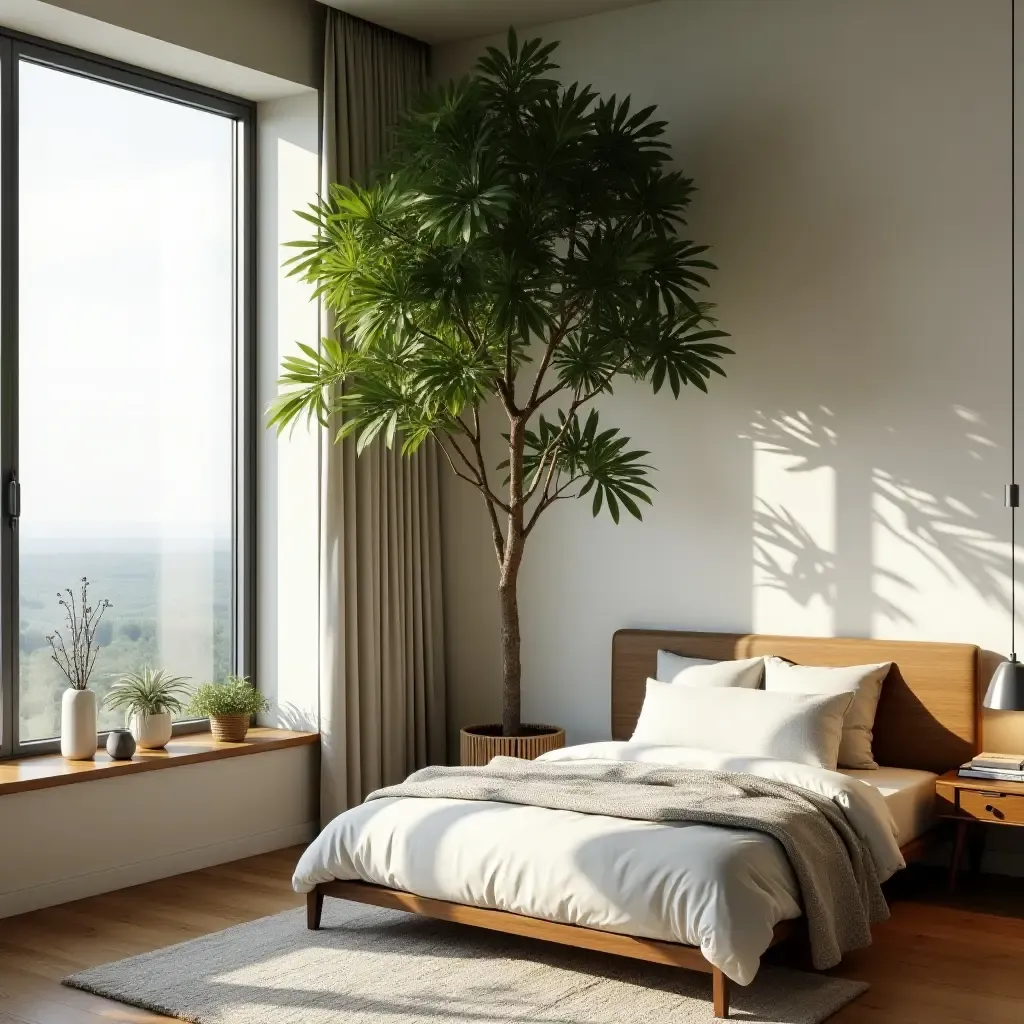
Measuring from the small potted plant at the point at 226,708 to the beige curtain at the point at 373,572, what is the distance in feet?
1.07

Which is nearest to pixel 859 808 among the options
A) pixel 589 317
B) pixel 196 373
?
pixel 589 317

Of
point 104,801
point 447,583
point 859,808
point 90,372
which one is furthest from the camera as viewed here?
point 447,583

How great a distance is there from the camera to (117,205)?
17.5 ft

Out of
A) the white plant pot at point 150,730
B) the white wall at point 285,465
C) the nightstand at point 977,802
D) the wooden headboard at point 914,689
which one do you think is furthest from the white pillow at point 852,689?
the white plant pot at point 150,730

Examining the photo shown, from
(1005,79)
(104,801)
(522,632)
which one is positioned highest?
(1005,79)

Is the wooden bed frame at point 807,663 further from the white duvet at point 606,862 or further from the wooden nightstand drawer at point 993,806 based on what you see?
the wooden nightstand drawer at point 993,806

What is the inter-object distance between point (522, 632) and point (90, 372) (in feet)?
6.98

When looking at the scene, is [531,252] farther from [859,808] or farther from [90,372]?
[859,808]

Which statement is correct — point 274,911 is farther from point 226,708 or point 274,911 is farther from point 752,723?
point 752,723

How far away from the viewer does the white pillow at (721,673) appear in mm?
4996

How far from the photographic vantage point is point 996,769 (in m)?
4.48

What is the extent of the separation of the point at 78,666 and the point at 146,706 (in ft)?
1.00

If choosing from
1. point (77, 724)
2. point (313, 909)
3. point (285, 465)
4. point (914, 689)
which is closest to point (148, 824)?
point (77, 724)

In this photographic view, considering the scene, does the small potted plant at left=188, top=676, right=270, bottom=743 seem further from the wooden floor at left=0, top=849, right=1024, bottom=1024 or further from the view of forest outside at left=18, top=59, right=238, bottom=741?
the wooden floor at left=0, top=849, right=1024, bottom=1024
